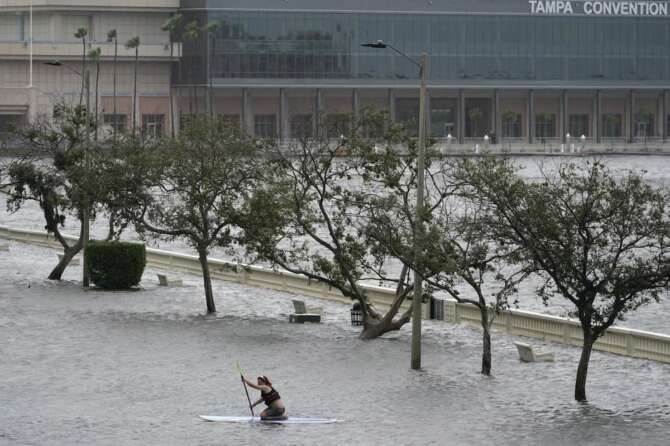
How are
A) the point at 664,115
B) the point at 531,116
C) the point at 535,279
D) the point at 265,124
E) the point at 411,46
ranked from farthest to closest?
the point at 664,115
the point at 531,116
the point at 265,124
the point at 411,46
the point at 535,279

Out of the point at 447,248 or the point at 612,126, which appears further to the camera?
the point at 612,126

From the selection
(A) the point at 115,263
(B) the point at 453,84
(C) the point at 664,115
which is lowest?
(A) the point at 115,263

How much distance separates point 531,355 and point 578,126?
148619 mm

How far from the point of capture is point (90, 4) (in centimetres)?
17612

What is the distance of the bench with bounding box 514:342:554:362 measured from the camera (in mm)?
44688

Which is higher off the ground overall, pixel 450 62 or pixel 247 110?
pixel 450 62

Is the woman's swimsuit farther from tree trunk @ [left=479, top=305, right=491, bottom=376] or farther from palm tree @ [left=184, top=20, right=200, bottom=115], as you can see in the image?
palm tree @ [left=184, top=20, right=200, bottom=115]

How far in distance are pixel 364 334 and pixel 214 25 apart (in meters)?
127

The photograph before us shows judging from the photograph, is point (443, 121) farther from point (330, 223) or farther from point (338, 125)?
point (330, 223)

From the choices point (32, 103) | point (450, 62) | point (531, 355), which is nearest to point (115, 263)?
point (531, 355)

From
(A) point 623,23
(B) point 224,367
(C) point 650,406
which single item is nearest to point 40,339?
(B) point 224,367

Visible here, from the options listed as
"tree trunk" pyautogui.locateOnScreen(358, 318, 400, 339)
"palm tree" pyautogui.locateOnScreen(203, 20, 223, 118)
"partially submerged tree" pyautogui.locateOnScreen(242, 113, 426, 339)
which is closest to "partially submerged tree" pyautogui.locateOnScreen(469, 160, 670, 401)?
"partially submerged tree" pyautogui.locateOnScreen(242, 113, 426, 339)

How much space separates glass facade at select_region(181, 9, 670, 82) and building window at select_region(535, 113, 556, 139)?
680 centimetres

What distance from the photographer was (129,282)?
201ft
